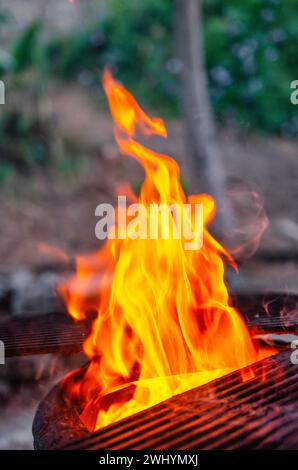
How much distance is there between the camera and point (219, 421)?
→ 5.75ft

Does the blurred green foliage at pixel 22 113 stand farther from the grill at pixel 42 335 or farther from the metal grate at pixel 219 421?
the metal grate at pixel 219 421

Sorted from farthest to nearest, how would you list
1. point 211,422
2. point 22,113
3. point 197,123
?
point 22,113 → point 197,123 → point 211,422

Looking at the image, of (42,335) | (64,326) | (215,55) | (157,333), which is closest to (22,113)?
(215,55)

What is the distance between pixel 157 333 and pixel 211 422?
2.50ft

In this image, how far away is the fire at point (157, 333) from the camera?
7.63 feet

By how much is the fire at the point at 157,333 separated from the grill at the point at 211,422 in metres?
0.25

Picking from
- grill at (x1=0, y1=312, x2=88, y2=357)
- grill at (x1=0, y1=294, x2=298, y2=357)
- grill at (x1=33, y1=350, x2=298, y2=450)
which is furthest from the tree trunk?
grill at (x1=33, y1=350, x2=298, y2=450)

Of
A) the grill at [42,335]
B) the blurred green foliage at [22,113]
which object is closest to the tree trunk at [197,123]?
the blurred green foliage at [22,113]

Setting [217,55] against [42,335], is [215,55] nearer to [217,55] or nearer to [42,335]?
[217,55]

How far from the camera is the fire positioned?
7.63 ft

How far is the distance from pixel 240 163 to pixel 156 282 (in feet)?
24.0

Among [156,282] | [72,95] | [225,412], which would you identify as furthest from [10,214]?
[225,412]

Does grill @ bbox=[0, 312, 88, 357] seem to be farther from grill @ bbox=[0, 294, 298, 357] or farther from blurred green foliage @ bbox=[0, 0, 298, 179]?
blurred green foliage @ bbox=[0, 0, 298, 179]
